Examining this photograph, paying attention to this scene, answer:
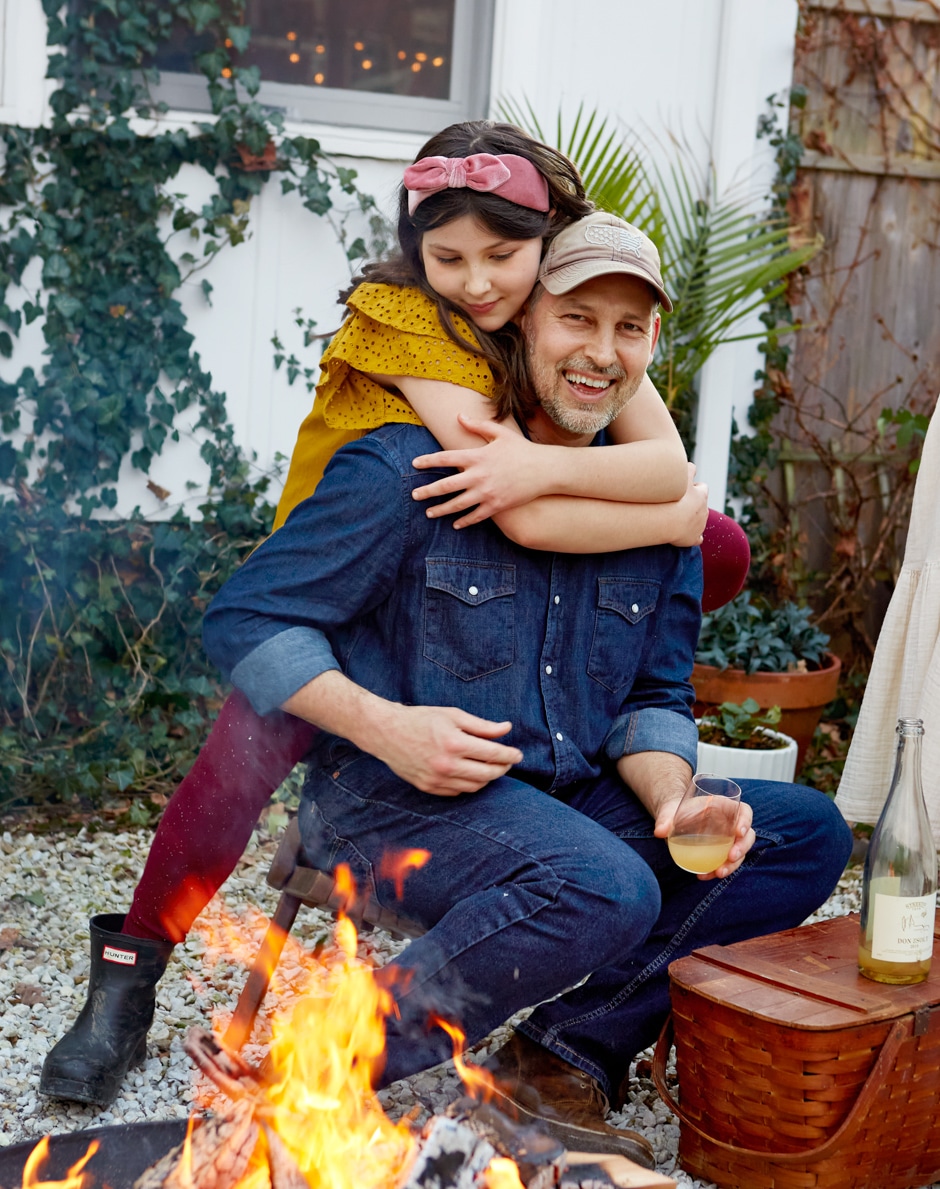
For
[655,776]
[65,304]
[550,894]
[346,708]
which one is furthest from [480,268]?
[65,304]

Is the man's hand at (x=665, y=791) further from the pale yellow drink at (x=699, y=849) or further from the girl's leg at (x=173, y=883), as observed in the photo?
the girl's leg at (x=173, y=883)

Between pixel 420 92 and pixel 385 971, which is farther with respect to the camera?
pixel 420 92

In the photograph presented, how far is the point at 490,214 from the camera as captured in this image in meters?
2.01

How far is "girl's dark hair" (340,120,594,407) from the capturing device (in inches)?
79.8

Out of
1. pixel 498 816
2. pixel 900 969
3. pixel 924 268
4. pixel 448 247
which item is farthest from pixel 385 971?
pixel 924 268

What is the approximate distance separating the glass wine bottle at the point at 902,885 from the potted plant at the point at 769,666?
6.06 feet

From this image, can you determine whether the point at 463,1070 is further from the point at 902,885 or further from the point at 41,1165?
the point at 902,885

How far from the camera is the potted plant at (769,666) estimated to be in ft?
12.9

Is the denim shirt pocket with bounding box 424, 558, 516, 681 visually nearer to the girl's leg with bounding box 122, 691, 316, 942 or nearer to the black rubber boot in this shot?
the girl's leg with bounding box 122, 691, 316, 942

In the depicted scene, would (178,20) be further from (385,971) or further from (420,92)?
(385,971)

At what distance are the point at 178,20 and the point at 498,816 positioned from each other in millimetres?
3106

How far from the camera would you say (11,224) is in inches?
150

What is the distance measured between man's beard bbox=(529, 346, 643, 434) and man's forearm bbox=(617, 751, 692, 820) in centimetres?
55

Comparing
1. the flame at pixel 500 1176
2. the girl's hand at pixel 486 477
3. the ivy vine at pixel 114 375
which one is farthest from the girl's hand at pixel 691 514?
the ivy vine at pixel 114 375
